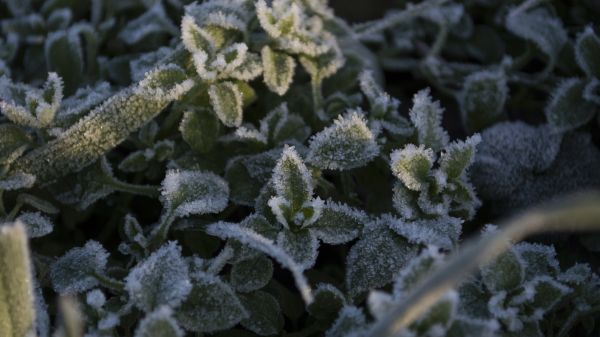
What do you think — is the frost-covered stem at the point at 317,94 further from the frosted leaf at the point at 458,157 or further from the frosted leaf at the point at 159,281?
→ the frosted leaf at the point at 159,281

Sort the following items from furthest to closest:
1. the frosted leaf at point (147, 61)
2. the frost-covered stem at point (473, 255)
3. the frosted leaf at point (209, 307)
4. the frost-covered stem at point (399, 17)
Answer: the frost-covered stem at point (399, 17), the frosted leaf at point (147, 61), the frosted leaf at point (209, 307), the frost-covered stem at point (473, 255)

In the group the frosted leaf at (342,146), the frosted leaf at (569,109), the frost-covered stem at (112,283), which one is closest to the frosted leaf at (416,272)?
the frosted leaf at (342,146)

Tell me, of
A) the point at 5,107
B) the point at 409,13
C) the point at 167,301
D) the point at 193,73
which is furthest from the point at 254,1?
the point at 167,301

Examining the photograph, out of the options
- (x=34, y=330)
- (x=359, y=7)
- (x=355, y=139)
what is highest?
(x=359, y=7)

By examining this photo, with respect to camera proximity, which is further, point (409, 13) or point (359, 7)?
point (359, 7)

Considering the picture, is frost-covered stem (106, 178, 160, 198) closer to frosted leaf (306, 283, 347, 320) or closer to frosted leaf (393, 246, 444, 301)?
frosted leaf (306, 283, 347, 320)

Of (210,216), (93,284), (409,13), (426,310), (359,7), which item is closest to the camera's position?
(426,310)

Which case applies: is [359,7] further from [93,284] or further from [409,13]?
[93,284]
